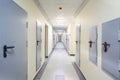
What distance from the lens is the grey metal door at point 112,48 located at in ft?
5.76

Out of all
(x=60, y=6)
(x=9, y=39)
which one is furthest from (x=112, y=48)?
(x=60, y=6)

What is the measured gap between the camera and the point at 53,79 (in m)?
3.97

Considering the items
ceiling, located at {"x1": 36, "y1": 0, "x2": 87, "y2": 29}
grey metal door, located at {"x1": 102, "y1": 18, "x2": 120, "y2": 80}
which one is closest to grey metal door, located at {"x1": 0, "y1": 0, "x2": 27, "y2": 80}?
grey metal door, located at {"x1": 102, "y1": 18, "x2": 120, "y2": 80}

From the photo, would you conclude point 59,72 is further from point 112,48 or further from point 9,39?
point 9,39

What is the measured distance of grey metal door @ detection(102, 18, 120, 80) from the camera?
175 cm

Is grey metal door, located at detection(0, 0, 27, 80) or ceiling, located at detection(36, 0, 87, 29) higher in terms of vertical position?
ceiling, located at detection(36, 0, 87, 29)

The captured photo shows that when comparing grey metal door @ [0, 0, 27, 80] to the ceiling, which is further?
the ceiling

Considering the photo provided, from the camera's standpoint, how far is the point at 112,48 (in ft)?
6.26

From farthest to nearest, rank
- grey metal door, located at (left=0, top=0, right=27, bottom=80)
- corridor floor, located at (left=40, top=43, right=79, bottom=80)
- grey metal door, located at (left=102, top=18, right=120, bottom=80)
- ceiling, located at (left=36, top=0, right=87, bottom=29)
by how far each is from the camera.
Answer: corridor floor, located at (left=40, top=43, right=79, bottom=80) < ceiling, located at (left=36, top=0, right=87, bottom=29) < grey metal door, located at (left=102, top=18, right=120, bottom=80) < grey metal door, located at (left=0, top=0, right=27, bottom=80)

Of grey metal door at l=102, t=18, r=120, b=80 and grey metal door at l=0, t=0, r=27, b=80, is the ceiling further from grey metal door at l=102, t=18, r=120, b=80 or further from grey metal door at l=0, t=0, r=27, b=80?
grey metal door at l=0, t=0, r=27, b=80

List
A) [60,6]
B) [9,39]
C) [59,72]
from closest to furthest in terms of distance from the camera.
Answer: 1. [9,39]
2. [60,6]
3. [59,72]

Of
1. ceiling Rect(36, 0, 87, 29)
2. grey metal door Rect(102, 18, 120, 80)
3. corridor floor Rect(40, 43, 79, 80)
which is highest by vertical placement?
ceiling Rect(36, 0, 87, 29)

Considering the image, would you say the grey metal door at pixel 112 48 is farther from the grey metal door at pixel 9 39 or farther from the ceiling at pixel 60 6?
the ceiling at pixel 60 6

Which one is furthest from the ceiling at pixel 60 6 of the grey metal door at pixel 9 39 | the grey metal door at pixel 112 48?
the grey metal door at pixel 9 39
